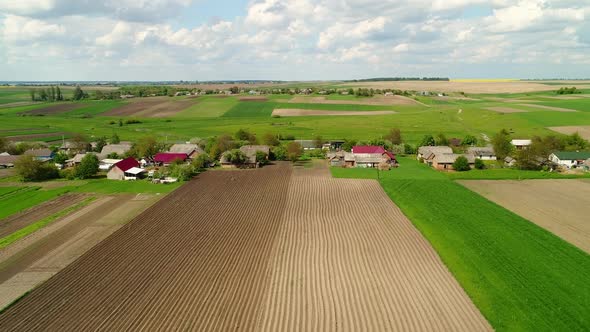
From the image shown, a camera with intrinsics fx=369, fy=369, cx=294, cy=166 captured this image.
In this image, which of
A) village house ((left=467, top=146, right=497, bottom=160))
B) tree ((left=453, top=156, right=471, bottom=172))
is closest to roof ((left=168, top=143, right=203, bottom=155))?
tree ((left=453, top=156, right=471, bottom=172))

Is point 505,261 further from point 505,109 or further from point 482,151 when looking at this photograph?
point 505,109

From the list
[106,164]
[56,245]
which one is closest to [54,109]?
[106,164]

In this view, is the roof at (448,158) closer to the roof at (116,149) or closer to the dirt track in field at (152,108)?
the roof at (116,149)

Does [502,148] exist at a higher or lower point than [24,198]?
higher

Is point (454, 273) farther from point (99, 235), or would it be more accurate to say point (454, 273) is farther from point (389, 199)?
point (99, 235)

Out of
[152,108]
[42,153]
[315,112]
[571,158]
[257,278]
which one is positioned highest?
[152,108]

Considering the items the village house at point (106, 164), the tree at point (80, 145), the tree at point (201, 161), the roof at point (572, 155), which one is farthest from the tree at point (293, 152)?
the roof at point (572, 155)
